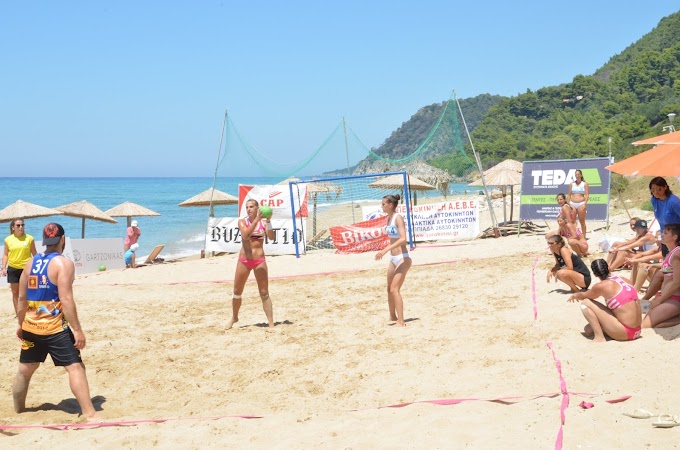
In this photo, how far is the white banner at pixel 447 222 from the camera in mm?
15922

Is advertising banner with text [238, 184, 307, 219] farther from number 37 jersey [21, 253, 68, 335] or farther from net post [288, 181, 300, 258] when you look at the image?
number 37 jersey [21, 253, 68, 335]

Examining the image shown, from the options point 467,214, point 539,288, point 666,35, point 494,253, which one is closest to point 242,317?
point 539,288

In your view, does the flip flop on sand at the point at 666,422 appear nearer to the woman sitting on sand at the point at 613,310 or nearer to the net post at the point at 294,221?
the woman sitting on sand at the point at 613,310

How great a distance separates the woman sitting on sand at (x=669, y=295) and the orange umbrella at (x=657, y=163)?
1.82ft

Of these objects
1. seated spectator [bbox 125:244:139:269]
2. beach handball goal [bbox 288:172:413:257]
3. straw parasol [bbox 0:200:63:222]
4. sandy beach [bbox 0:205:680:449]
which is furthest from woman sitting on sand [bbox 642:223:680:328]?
straw parasol [bbox 0:200:63:222]

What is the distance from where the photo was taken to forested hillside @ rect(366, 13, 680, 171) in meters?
52.6

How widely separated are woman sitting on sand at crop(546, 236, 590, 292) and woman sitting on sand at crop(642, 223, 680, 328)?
5.37ft

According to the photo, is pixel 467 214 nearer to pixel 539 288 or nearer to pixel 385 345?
pixel 539 288

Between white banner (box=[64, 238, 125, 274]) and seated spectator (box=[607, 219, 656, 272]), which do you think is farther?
white banner (box=[64, 238, 125, 274])

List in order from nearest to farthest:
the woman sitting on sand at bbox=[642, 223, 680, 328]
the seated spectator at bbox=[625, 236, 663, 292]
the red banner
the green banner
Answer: the woman sitting on sand at bbox=[642, 223, 680, 328]
the seated spectator at bbox=[625, 236, 663, 292]
the green banner
the red banner

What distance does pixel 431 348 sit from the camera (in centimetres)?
634

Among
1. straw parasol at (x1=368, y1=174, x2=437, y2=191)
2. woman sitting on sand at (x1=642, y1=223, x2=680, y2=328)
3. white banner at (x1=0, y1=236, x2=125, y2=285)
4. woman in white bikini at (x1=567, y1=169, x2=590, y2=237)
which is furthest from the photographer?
straw parasol at (x1=368, y1=174, x2=437, y2=191)

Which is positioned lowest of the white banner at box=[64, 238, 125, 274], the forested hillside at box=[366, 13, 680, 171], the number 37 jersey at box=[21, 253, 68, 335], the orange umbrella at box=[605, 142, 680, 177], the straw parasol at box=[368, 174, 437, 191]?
the white banner at box=[64, 238, 125, 274]

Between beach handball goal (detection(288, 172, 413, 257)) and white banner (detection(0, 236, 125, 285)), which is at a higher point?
beach handball goal (detection(288, 172, 413, 257))
